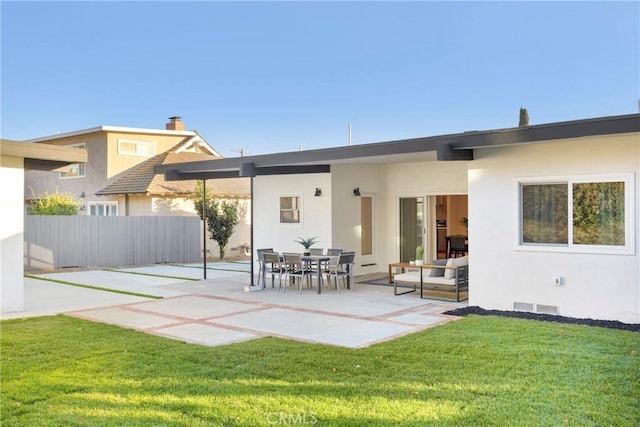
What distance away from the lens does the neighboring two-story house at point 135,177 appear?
24453 millimetres

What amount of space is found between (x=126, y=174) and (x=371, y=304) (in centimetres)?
1913

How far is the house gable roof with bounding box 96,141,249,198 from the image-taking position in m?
24.0

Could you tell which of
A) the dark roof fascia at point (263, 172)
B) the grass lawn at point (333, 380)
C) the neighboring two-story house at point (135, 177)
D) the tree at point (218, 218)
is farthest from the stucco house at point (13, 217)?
the neighboring two-story house at point (135, 177)

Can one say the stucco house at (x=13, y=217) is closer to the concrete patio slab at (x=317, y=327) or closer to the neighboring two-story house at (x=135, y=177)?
the concrete patio slab at (x=317, y=327)

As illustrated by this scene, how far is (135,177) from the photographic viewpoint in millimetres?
25141

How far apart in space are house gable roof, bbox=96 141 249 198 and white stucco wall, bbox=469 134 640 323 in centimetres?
1445

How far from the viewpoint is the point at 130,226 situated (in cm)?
2122

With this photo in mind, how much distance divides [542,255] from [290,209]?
25.0 ft

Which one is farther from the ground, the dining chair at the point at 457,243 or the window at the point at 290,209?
the window at the point at 290,209

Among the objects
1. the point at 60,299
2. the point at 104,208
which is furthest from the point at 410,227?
the point at 104,208

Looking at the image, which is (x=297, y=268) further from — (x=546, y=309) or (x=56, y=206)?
(x=56, y=206)

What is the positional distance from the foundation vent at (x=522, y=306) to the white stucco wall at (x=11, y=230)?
861 cm

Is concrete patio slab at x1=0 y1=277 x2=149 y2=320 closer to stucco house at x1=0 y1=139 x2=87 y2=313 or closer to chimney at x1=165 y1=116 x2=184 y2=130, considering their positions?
stucco house at x1=0 y1=139 x2=87 y2=313

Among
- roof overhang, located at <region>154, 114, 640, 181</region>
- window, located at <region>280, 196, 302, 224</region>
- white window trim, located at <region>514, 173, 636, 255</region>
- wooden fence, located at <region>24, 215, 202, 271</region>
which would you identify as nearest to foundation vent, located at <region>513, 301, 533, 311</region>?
white window trim, located at <region>514, 173, 636, 255</region>
